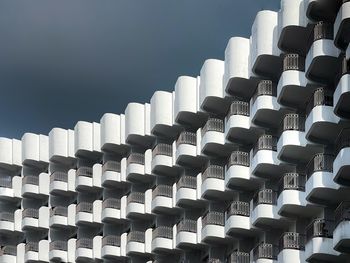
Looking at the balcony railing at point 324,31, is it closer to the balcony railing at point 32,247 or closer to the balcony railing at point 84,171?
the balcony railing at point 84,171

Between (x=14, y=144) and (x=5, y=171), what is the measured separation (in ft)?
7.64

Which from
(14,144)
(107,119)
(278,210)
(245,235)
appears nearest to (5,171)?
(14,144)

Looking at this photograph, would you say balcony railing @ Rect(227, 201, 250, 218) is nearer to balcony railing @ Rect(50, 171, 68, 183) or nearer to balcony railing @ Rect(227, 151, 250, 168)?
balcony railing @ Rect(227, 151, 250, 168)

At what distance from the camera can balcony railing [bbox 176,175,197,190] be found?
266 feet

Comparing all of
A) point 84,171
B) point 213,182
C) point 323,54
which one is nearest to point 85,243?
point 84,171

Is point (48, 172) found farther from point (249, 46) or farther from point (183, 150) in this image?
point (249, 46)

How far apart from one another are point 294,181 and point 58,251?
1308 inches

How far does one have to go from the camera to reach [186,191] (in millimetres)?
80625

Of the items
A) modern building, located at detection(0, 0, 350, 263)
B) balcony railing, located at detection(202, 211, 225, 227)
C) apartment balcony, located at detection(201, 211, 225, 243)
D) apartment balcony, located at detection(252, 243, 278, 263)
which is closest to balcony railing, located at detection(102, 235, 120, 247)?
modern building, located at detection(0, 0, 350, 263)

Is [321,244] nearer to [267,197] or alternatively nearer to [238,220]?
[267,197]

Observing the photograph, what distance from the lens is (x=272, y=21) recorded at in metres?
67.5

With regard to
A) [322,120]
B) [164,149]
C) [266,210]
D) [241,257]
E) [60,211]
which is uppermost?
[164,149]

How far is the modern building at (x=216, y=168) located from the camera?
62.2 metres

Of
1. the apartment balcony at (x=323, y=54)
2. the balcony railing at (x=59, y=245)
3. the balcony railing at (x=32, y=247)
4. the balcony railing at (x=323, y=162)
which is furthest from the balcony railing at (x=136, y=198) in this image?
the apartment balcony at (x=323, y=54)
